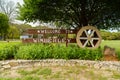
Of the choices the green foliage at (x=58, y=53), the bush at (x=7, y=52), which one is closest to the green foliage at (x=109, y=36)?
the green foliage at (x=58, y=53)

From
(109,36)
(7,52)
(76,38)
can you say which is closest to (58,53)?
(76,38)

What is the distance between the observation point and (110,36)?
29625 millimetres

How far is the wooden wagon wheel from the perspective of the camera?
1045 centimetres

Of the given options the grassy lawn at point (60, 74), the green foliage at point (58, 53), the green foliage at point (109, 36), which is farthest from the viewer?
the green foliage at point (109, 36)

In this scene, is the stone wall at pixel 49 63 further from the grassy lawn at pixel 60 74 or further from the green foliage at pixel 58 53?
the green foliage at pixel 58 53

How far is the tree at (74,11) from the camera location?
11.1m

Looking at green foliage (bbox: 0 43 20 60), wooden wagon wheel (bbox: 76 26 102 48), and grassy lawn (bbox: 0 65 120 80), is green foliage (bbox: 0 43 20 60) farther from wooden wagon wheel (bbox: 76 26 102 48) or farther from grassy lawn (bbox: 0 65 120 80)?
wooden wagon wheel (bbox: 76 26 102 48)

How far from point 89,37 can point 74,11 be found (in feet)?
6.60

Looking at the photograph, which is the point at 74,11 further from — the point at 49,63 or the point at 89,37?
the point at 49,63

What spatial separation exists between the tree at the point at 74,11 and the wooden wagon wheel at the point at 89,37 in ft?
4.78

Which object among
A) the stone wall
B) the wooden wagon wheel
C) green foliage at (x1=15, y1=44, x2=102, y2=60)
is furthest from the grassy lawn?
the wooden wagon wheel

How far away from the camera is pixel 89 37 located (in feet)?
34.6

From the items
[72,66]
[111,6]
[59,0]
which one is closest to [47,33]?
[59,0]

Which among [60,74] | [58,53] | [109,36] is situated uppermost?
[109,36]
